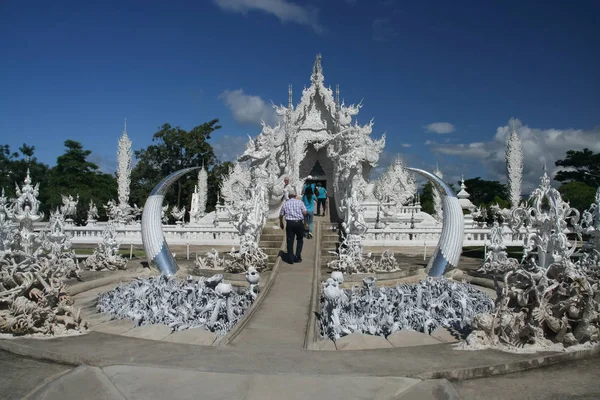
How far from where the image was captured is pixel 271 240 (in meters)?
11.9

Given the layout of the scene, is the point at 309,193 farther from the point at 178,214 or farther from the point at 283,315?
the point at 178,214

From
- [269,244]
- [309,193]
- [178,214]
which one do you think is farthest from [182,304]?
[178,214]

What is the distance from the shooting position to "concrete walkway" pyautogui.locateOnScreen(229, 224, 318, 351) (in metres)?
5.42

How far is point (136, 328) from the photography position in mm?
6074

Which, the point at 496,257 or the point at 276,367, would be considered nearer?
the point at 276,367

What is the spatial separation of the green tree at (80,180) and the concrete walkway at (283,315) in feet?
110

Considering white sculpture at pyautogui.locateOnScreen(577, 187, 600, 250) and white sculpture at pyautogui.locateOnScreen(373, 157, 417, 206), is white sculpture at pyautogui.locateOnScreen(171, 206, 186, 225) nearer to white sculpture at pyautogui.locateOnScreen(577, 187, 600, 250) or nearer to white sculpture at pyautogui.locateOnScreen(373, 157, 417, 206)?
white sculpture at pyautogui.locateOnScreen(373, 157, 417, 206)

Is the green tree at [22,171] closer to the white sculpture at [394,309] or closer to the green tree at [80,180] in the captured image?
the green tree at [80,180]

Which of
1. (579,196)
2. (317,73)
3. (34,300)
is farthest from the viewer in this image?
(579,196)

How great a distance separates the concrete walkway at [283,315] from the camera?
542 cm

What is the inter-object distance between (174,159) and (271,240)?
36.1 m

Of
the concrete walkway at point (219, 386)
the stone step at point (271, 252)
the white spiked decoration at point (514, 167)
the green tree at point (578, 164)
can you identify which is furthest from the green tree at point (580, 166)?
the concrete walkway at point (219, 386)

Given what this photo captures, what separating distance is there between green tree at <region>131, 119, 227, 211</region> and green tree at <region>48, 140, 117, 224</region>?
267 centimetres

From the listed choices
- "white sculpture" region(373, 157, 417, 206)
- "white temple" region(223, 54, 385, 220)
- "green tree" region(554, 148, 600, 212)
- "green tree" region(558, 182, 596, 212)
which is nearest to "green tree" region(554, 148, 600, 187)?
"green tree" region(554, 148, 600, 212)
